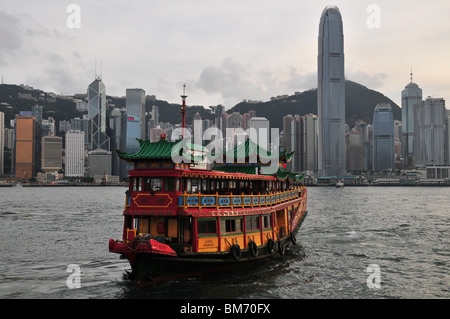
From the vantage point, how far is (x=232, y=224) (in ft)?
70.0

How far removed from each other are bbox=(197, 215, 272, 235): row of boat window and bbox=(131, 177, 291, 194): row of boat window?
170 cm

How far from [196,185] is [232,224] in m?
2.77

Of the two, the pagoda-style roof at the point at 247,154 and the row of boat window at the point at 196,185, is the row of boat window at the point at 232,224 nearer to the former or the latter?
the row of boat window at the point at 196,185

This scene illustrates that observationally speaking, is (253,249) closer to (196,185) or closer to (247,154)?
(196,185)

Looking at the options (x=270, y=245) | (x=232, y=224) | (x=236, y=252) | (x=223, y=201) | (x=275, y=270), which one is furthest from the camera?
(x=275, y=270)

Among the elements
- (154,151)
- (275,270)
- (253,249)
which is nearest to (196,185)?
(154,151)

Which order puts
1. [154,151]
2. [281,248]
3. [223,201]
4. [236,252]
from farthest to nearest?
1. [281,248]
2. [236,252]
3. [223,201]
4. [154,151]

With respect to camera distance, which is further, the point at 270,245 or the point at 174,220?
the point at 270,245

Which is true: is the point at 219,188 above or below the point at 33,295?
above
